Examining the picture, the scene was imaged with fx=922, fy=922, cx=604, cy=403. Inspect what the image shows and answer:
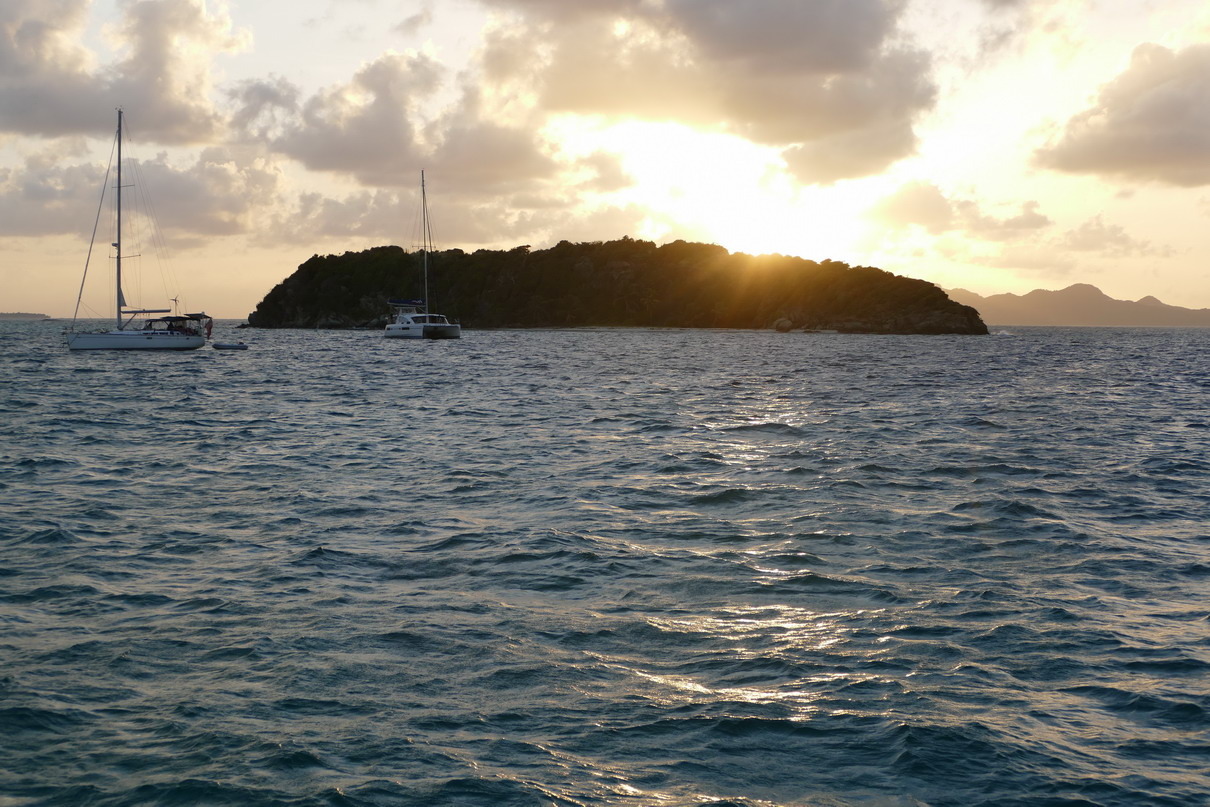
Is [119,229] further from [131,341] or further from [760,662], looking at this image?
[760,662]

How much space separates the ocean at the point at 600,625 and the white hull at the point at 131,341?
55.0 meters

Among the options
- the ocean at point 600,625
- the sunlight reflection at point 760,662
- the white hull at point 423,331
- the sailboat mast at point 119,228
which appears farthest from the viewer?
the white hull at point 423,331

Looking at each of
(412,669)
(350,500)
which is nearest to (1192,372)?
(350,500)

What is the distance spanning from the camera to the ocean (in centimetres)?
692

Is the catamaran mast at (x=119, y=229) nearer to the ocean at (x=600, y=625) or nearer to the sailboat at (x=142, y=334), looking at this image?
the sailboat at (x=142, y=334)

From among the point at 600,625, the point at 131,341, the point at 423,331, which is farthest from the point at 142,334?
the point at 600,625

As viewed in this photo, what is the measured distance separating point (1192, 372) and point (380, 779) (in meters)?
78.0

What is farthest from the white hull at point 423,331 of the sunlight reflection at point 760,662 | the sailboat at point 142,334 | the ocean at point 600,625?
the sunlight reflection at point 760,662

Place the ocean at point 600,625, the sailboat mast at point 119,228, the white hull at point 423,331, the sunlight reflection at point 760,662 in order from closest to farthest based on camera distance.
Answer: the ocean at point 600,625 < the sunlight reflection at point 760,662 < the sailboat mast at point 119,228 < the white hull at point 423,331

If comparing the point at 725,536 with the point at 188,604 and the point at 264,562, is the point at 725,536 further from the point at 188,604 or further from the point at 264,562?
the point at 188,604

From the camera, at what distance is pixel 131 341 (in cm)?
7438

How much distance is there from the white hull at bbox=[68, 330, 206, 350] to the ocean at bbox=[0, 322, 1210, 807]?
55.0m

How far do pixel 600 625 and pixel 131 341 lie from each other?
75.0 metres

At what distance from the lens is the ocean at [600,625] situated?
6922 mm
